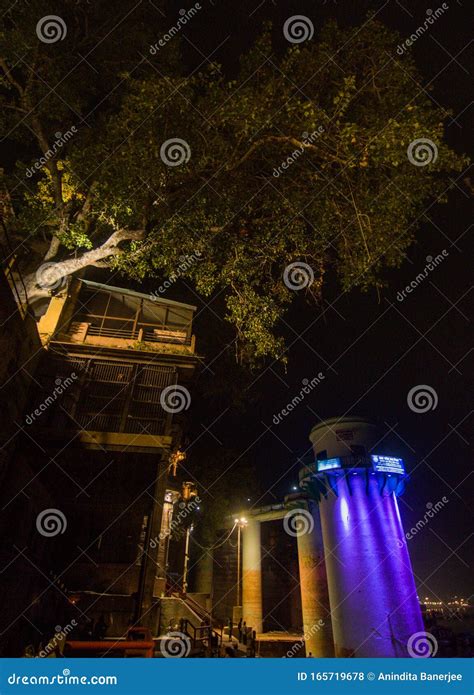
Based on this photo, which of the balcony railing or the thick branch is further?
the balcony railing

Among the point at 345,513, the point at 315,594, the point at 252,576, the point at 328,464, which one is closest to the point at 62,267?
the point at 328,464

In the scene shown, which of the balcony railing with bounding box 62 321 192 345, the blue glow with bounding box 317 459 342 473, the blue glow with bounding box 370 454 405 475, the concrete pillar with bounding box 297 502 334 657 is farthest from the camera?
the concrete pillar with bounding box 297 502 334 657

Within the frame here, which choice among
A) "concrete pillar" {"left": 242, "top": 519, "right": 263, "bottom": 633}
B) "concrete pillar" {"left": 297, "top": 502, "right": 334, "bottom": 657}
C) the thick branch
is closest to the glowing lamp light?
"concrete pillar" {"left": 297, "top": 502, "right": 334, "bottom": 657}

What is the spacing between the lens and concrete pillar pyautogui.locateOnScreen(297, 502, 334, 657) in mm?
24281

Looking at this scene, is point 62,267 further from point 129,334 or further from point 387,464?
point 387,464

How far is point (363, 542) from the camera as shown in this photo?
21.4 m

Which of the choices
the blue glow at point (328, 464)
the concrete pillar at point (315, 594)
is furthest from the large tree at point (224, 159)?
the concrete pillar at point (315, 594)

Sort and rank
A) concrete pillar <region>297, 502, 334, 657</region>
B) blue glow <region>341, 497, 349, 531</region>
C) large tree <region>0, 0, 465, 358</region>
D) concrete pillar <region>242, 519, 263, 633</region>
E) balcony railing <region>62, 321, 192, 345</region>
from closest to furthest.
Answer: large tree <region>0, 0, 465, 358</region>
balcony railing <region>62, 321, 192, 345</region>
blue glow <region>341, 497, 349, 531</region>
concrete pillar <region>297, 502, 334, 657</region>
concrete pillar <region>242, 519, 263, 633</region>

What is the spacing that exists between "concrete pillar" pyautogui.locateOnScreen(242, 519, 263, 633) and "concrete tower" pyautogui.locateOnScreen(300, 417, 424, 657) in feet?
26.0

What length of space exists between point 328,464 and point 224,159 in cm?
2070

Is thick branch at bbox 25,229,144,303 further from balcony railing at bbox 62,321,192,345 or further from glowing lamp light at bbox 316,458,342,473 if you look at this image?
glowing lamp light at bbox 316,458,342,473

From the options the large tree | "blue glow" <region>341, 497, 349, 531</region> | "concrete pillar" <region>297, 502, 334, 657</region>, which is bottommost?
"concrete pillar" <region>297, 502, 334, 657</region>

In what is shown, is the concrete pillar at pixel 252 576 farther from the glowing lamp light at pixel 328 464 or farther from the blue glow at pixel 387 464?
the blue glow at pixel 387 464
